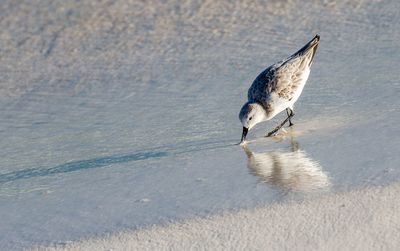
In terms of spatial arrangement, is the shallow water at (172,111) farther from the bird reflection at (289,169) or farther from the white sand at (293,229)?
the white sand at (293,229)

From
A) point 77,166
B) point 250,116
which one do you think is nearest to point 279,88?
point 250,116

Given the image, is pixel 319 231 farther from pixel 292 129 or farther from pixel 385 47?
pixel 385 47

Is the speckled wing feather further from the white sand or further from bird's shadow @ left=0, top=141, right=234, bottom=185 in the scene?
the white sand

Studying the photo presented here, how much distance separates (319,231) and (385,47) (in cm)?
409

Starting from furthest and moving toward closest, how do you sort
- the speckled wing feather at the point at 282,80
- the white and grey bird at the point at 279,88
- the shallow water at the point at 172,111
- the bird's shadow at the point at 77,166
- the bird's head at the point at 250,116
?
the speckled wing feather at the point at 282,80, the white and grey bird at the point at 279,88, the bird's head at the point at 250,116, the bird's shadow at the point at 77,166, the shallow water at the point at 172,111

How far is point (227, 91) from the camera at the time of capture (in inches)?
318

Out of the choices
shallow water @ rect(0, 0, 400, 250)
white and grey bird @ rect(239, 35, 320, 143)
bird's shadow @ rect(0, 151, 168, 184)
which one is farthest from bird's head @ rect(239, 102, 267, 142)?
bird's shadow @ rect(0, 151, 168, 184)

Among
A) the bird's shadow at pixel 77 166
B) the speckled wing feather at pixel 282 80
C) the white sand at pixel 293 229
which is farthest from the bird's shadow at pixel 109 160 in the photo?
the white sand at pixel 293 229

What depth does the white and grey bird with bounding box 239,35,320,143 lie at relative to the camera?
24.3ft

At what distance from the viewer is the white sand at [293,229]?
15.9ft

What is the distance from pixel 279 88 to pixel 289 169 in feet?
4.97

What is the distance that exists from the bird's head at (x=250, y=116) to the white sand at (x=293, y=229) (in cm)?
159

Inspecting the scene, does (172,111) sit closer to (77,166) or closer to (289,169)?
(77,166)

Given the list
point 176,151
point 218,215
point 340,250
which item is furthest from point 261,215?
point 176,151
